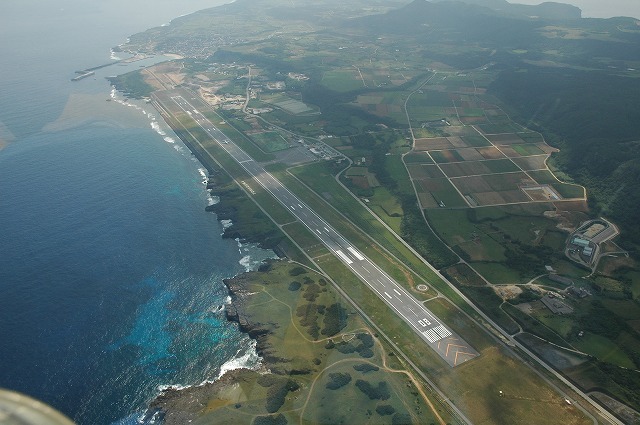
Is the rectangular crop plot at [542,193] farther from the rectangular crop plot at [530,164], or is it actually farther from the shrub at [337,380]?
the shrub at [337,380]

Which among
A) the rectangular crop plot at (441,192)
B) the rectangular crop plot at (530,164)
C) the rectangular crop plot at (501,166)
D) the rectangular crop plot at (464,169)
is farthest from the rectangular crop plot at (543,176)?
the rectangular crop plot at (441,192)

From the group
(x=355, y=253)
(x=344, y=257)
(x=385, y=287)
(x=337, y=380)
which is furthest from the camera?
(x=355, y=253)

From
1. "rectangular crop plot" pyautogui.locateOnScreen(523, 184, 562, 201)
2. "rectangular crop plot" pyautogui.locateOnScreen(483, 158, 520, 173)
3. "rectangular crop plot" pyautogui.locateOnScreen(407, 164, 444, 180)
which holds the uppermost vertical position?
"rectangular crop plot" pyautogui.locateOnScreen(407, 164, 444, 180)

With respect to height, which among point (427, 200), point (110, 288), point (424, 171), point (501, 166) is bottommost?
point (501, 166)

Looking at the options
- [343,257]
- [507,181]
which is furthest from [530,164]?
[343,257]

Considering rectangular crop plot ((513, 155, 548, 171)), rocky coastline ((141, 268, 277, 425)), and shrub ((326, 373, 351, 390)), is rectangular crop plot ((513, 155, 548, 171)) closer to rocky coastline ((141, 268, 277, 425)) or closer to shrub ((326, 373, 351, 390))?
shrub ((326, 373, 351, 390))

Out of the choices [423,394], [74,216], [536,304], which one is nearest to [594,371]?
[536,304]

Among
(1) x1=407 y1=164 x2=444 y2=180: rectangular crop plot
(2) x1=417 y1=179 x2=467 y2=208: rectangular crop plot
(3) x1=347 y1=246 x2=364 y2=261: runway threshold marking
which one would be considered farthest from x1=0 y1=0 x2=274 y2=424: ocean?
(1) x1=407 y1=164 x2=444 y2=180: rectangular crop plot

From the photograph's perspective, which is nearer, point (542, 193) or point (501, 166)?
point (542, 193)

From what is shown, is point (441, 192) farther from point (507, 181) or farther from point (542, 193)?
point (542, 193)

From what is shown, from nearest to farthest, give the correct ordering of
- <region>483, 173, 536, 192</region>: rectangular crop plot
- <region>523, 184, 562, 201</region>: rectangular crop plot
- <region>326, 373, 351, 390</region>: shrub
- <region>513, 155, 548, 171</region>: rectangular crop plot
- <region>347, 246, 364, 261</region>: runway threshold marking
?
<region>326, 373, 351, 390</region>: shrub → <region>347, 246, 364, 261</region>: runway threshold marking → <region>523, 184, 562, 201</region>: rectangular crop plot → <region>483, 173, 536, 192</region>: rectangular crop plot → <region>513, 155, 548, 171</region>: rectangular crop plot
